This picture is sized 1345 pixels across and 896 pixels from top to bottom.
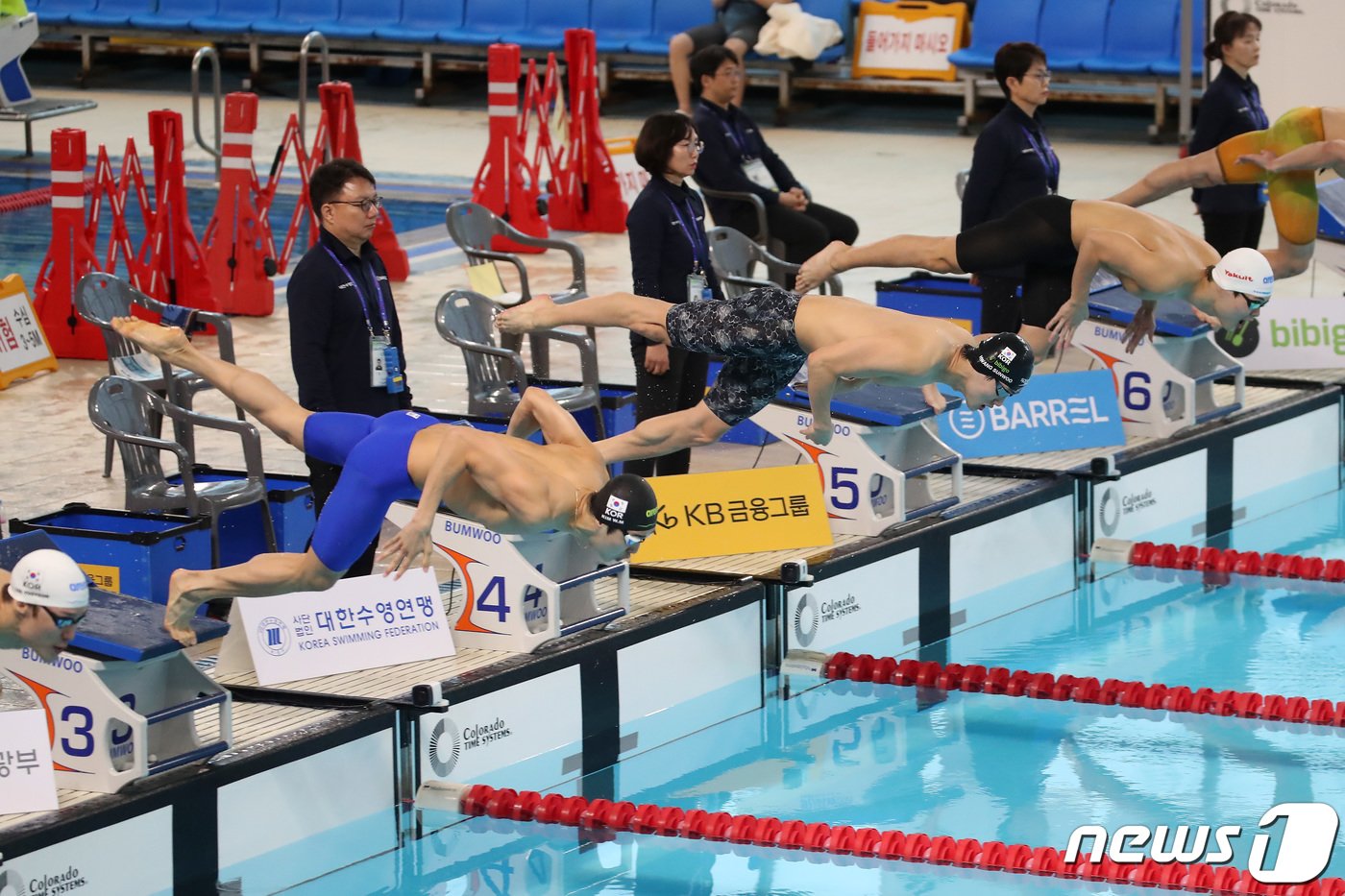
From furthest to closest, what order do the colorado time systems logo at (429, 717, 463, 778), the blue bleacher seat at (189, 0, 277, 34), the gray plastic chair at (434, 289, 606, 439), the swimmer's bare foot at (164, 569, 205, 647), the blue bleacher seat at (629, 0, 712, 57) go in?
the blue bleacher seat at (189, 0, 277, 34), the blue bleacher seat at (629, 0, 712, 57), the gray plastic chair at (434, 289, 606, 439), the colorado time systems logo at (429, 717, 463, 778), the swimmer's bare foot at (164, 569, 205, 647)

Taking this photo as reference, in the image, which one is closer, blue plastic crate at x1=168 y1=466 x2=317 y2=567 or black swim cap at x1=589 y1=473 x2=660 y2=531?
black swim cap at x1=589 y1=473 x2=660 y2=531

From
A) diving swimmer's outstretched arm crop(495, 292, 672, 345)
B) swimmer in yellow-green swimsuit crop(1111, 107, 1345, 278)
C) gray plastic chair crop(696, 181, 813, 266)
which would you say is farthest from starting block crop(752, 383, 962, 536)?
gray plastic chair crop(696, 181, 813, 266)

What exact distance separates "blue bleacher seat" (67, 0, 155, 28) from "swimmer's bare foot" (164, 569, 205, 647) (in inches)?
623

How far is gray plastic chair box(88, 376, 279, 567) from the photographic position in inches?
278

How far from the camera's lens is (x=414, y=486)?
19.1 ft

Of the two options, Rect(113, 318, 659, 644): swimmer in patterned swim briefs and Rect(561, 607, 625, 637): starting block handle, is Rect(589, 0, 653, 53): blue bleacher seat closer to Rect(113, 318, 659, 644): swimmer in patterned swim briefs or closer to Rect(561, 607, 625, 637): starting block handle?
Rect(561, 607, 625, 637): starting block handle

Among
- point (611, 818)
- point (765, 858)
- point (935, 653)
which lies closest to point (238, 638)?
point (611, 818)

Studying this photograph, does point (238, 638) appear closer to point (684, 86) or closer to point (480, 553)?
point (480, 553)

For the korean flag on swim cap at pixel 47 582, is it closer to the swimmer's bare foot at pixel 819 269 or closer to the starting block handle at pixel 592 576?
the starting block handle at pixel 592 576

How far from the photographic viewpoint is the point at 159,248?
36.9 feet

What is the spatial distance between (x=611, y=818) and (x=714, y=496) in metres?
1.70

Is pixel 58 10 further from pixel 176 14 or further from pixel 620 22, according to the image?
pixel 620 22

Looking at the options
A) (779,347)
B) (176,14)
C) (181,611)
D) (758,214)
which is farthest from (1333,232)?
(176,14)

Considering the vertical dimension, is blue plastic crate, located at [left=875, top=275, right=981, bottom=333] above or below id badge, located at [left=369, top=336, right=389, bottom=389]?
below
